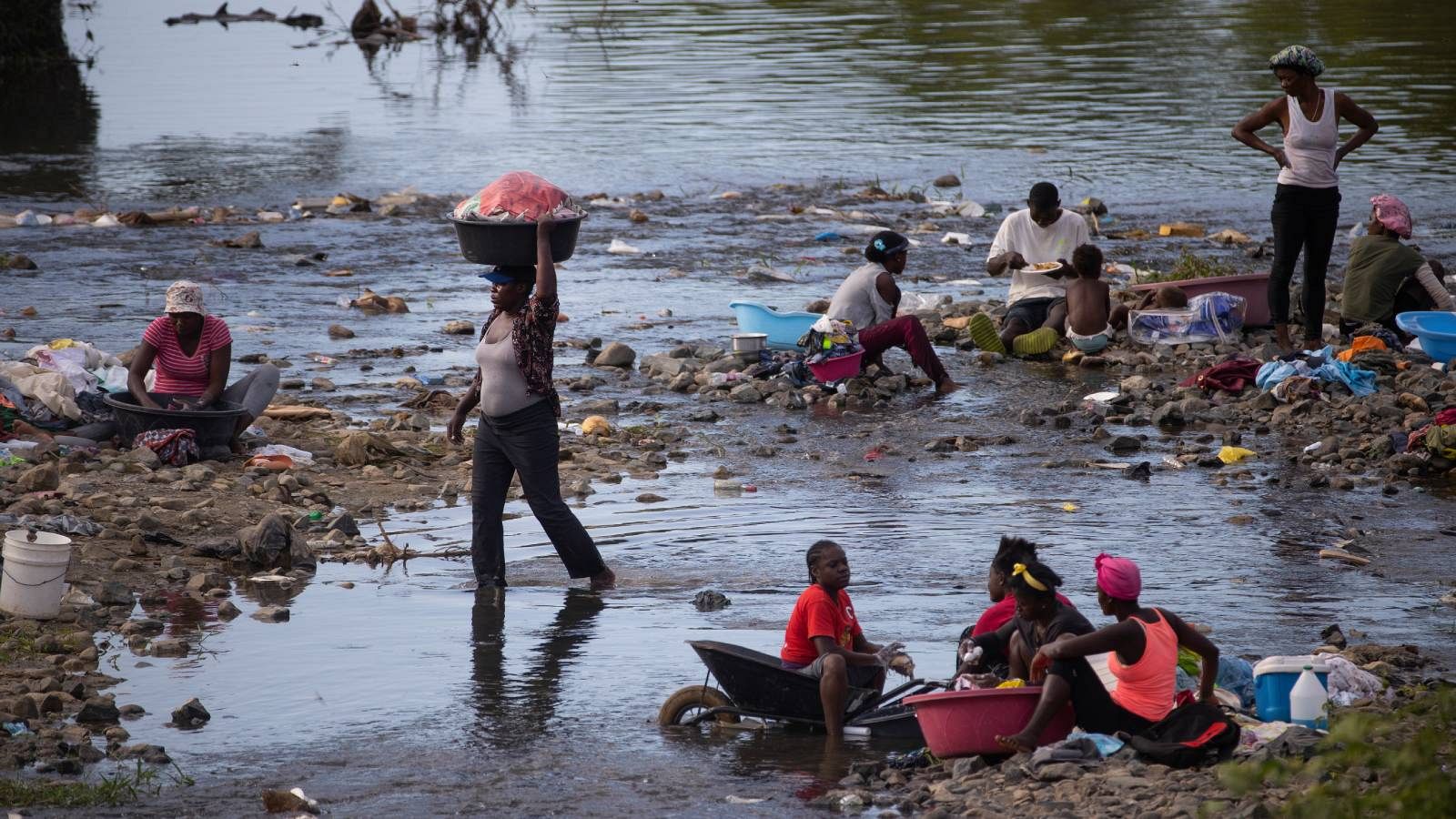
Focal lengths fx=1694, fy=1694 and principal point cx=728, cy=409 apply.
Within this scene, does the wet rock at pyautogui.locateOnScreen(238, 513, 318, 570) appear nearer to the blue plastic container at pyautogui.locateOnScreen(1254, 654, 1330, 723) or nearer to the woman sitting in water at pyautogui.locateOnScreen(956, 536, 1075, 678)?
the woman sitting in water at pyautogui.locateOnScreen(956, 536, 1075, 678)

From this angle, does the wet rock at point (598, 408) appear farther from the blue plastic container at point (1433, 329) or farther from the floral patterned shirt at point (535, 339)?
the blue plastic container at point (1433, 329)

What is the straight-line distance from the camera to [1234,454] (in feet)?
31.4

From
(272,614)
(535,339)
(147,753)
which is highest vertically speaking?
(535,339)

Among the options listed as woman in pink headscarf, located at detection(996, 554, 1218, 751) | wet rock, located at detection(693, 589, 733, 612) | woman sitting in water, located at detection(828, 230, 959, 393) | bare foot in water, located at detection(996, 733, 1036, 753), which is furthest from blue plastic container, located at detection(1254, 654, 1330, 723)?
woman sitting in water, located at detection(828, 230, 959, 393)

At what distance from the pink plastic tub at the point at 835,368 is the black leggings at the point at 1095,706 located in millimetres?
5997

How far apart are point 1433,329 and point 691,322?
18.4 ft

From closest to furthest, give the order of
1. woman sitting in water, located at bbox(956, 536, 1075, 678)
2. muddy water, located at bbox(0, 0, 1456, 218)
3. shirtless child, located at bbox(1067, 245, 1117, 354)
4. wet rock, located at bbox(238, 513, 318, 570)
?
woman sitting in water, located at bbox(956, 536, 1075, 678) → wet rock, located at bbox(238, 513, 318, 570) → shirtless child, located at bbox(1067, 245, 1117, 354) → muddy water, located at bbox(0, 0, 1456, 218)

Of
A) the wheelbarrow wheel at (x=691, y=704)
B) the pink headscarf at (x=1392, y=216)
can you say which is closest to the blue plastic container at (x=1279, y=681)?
the wheelbarrow wheel at (x=691, y=704)

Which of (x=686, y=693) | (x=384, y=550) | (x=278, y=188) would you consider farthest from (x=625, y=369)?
(x=278, y=188)

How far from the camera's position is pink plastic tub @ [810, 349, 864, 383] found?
11.3 metres

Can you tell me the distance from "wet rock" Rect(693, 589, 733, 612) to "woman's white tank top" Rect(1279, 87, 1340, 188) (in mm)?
5452

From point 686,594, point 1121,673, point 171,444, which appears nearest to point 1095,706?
point 1121,673

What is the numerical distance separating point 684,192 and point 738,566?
42.2ft

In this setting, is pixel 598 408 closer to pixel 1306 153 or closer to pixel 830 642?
pixel 1306 153
